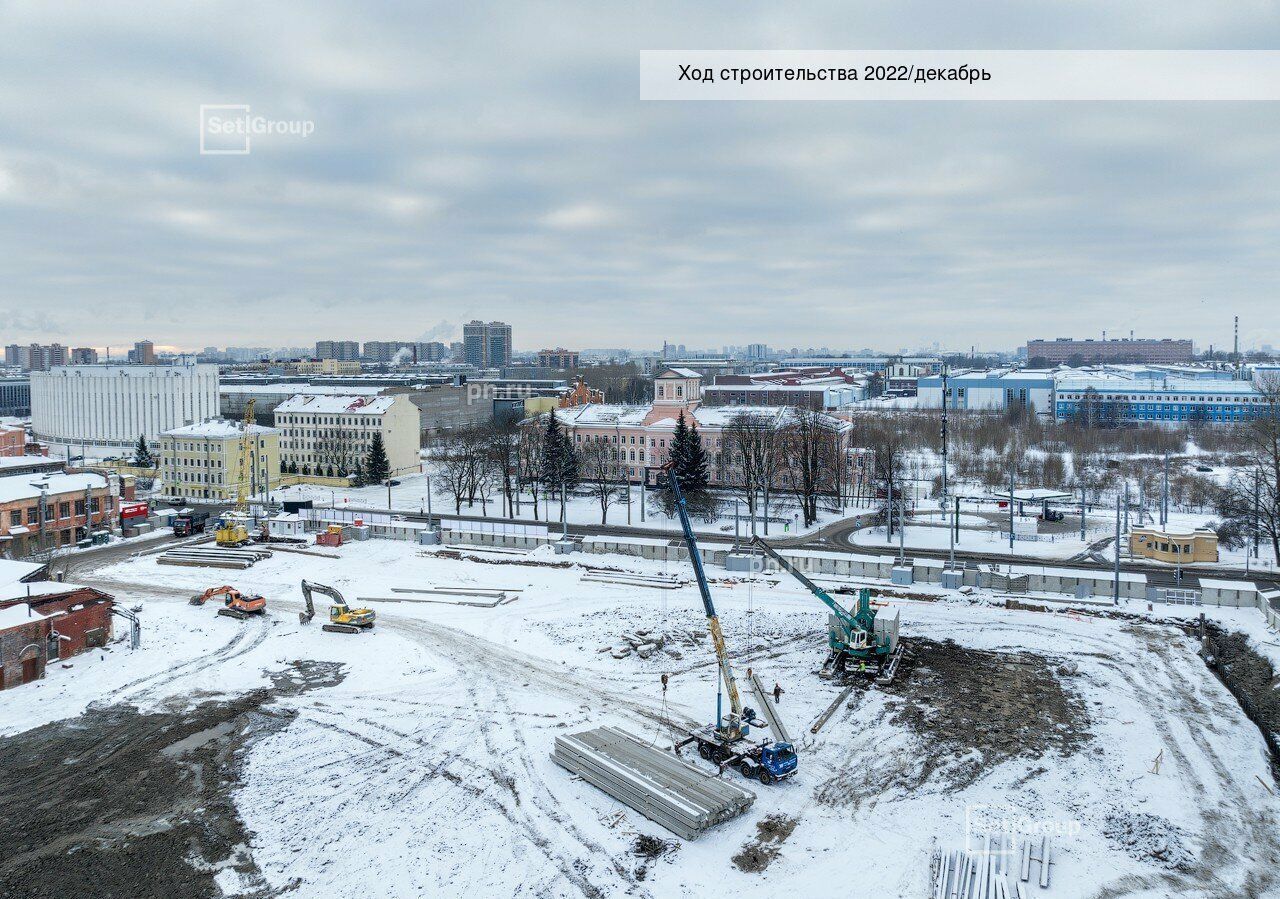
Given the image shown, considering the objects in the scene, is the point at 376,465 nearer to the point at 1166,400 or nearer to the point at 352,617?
the point at 352,617

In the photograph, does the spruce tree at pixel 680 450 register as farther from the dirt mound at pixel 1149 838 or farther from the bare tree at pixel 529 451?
the dirt mound at pixel 1149 838

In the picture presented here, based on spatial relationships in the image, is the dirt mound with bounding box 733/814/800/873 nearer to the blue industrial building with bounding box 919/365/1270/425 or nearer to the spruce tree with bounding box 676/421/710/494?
the spruce tree with bounding box 676/421/710/494

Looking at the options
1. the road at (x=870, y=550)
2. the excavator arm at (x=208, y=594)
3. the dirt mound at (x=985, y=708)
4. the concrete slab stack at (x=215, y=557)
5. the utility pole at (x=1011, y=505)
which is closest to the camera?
the dirt mound at (x=985, y=708)

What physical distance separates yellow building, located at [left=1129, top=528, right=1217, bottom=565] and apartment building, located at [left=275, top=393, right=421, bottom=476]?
179ft

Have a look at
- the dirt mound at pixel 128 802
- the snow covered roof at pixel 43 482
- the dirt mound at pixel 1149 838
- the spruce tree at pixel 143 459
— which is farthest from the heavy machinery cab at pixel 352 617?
the spruce tree at pixel 143 459

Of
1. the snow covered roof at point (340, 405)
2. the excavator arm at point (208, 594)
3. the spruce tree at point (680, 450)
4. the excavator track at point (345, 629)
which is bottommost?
the excavator track at point (345, 629)

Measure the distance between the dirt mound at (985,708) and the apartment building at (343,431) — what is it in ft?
177

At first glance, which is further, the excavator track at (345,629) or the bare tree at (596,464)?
the bare tree at (596,464)

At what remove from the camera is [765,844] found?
16.8 m


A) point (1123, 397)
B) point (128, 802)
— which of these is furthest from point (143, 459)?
point (1123, 397)

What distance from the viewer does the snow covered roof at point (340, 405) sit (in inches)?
2835

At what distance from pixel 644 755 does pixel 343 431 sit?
59.7 metres

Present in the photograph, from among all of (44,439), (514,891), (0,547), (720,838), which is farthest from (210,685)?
(44,439)

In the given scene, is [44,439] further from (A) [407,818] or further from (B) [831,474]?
(A) [407,818]
